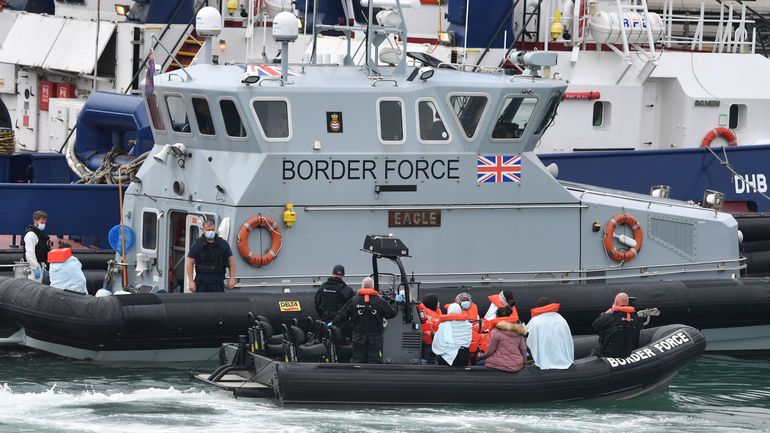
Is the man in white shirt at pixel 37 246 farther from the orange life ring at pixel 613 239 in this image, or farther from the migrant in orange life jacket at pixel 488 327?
the orange life ring at pixel 613 239

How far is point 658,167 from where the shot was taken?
19.5 metres

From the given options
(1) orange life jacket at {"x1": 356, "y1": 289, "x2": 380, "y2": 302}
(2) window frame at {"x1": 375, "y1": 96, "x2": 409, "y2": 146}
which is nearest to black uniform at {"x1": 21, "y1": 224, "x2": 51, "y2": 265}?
(2) window frame at {"x1": 375, "y1": 96, "x2": 409, "y2": 146}

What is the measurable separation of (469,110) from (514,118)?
45 centimetres

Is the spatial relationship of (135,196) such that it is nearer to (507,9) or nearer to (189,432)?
(189,432)

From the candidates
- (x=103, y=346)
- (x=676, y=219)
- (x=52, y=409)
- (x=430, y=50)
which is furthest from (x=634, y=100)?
(x=52, y=409)

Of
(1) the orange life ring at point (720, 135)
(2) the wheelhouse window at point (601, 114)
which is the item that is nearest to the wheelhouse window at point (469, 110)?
(2) the wheelhouse window at point (601, 114)

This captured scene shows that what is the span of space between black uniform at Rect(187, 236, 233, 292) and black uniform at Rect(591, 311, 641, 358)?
3317 millimetres

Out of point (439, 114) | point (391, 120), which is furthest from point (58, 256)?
point (439, 114)

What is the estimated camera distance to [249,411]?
1256cm

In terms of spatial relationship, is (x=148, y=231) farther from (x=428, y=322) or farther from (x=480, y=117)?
(x=480, y=117)

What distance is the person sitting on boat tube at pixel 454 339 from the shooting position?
13.2m

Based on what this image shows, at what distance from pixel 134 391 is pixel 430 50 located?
8.46m

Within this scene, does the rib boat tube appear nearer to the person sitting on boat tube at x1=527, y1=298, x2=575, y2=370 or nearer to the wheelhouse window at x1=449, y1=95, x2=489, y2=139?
the person sitting on boat tube at x1=527, y1=298, x2=575, y2=370

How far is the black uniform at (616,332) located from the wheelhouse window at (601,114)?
709 cm
